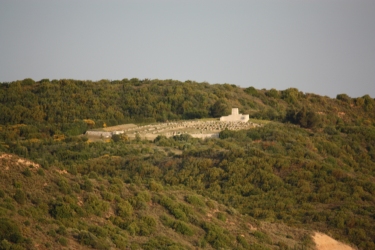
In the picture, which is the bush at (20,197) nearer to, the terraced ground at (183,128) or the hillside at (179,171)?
the hillside at (179,171)

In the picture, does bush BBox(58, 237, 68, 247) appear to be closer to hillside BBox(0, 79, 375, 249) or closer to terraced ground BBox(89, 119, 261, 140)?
hillside BBox(0, 79, 375, 249)

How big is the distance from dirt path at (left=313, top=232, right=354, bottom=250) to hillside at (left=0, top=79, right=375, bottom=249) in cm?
45

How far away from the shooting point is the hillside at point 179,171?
43375 mm

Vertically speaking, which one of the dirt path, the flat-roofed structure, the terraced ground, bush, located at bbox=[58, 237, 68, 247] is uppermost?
the flat-roofed structure

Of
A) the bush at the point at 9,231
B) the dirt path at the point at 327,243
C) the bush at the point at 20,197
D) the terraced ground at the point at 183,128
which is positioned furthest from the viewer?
the terraced ground at the point at 183,128

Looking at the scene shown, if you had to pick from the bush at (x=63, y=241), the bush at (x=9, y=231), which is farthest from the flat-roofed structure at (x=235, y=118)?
the bush at (x=9, y=231)

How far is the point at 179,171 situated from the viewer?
221 ft

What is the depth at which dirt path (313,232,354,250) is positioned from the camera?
52.6 metres

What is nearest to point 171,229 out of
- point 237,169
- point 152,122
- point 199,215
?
point 199,215

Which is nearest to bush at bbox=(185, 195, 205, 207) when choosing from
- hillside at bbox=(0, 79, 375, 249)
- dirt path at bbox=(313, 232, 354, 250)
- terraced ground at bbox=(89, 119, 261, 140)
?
hillside at bbox=(0, 79, 375, 249)

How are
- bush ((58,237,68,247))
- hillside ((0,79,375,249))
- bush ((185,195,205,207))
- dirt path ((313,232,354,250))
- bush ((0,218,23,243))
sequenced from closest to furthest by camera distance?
bush ((0,218,23,243)), bush ((58,237,68,247)), hillside ((0,79,375,249)), bush ((185,195,205,207)), dirt path ((313,232,354,250))

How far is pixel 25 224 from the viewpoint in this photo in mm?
38906

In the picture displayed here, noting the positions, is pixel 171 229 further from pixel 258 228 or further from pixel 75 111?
pixel 75 111

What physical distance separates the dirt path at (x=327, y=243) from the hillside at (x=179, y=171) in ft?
1.47
